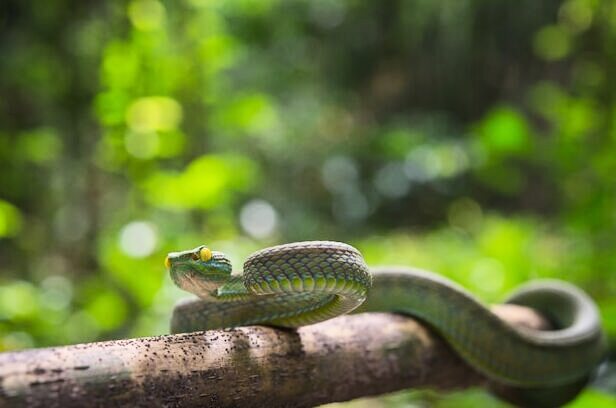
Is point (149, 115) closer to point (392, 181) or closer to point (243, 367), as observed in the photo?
point (243, 367)

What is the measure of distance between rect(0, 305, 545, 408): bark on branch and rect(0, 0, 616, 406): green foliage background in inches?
22.5

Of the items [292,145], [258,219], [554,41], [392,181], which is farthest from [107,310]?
→ [554,41]

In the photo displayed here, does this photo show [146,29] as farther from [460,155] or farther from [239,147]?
[460,155]

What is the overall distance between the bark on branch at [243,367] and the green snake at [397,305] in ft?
0.26

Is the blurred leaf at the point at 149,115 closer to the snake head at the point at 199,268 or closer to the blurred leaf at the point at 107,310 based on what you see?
the blurred leaf at the point at 107,310

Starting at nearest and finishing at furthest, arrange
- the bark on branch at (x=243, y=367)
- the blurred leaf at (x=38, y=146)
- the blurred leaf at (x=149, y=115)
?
the bark on branch at (x=243, y=367) → the blurred leaf at (x=149, y=115) → the blurred leaf at (x=38, y=146)

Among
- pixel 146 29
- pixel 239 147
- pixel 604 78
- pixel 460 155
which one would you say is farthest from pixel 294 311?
pixel 460 155

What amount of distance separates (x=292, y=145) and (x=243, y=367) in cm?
537

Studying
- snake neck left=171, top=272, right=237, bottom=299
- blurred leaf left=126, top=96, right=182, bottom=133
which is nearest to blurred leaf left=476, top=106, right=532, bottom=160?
blurred leaf left=126, top=96, right=182, bottom=133

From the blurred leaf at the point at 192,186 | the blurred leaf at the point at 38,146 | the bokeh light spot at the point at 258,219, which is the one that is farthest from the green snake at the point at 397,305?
the blurred leaf at the point at 38,146

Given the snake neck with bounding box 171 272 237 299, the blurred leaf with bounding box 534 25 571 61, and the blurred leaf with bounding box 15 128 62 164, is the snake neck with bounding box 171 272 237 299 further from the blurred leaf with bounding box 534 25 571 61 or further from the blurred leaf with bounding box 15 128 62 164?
the blurred leaf with bounding box 534 25 571 61

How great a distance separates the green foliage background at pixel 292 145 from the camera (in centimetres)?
376

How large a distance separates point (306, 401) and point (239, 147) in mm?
4212

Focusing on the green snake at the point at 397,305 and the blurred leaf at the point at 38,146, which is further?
the blurred leaf at the point at 38,146
